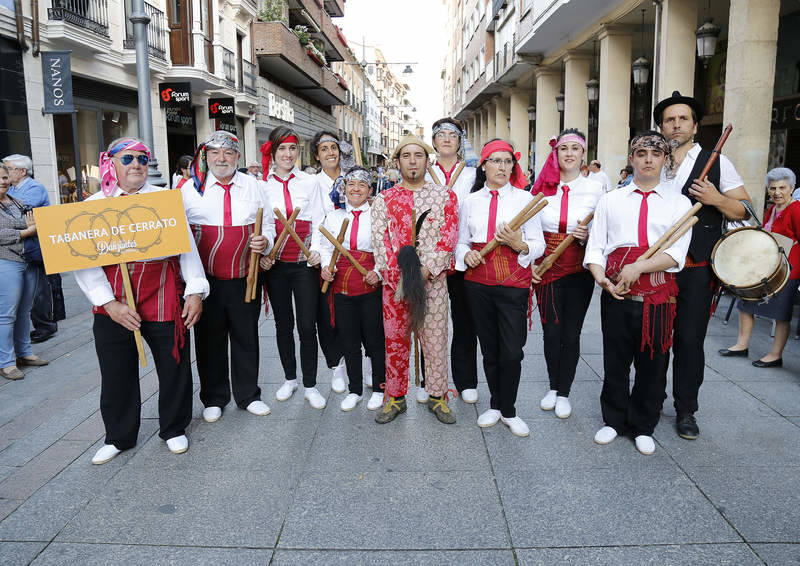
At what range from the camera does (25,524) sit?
3.06 metres

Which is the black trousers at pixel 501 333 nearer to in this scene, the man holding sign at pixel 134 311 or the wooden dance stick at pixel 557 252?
the wooden dance stick at pixel 557 252

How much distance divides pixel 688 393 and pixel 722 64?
10752 millimetres

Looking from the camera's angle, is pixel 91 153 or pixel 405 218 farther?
pixel 91 153

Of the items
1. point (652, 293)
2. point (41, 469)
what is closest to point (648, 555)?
point (652, 293)

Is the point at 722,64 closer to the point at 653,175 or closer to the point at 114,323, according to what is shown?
the point at 653,175

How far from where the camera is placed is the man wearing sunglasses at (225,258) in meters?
4.13

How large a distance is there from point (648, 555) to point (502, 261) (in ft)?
6.30

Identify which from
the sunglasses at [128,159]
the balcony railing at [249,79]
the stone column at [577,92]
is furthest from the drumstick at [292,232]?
the balcony railing at [249,79]

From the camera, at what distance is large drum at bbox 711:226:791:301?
385 cm

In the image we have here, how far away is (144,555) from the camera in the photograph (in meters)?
2.78

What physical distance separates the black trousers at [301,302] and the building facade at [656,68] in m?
3.70

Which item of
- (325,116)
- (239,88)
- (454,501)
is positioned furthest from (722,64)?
(325,116)

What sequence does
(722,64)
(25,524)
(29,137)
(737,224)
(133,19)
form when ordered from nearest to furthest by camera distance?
(25,524) → (737,224) → (133,19) → (29,137) → (722,64)

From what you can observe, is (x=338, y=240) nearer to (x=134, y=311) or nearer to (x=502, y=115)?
(x=134, y=311)
